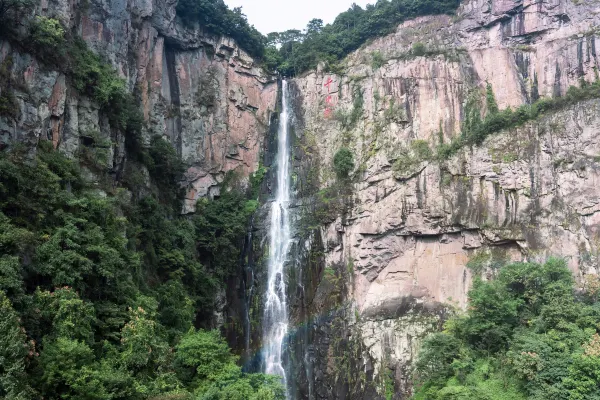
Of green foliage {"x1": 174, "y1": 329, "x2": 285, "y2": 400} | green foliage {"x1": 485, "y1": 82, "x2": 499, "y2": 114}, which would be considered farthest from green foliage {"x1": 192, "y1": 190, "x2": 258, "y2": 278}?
green foliage {"x1": 485, "y1": 82, "x2": 499, "y2": 114}

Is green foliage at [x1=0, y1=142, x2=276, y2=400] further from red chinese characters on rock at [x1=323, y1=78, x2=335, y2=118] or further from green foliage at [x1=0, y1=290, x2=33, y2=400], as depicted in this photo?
Result: red chinese characters on rock at [x1=323, y1=78, x2=335, y2=118]

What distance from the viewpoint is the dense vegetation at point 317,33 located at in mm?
27438

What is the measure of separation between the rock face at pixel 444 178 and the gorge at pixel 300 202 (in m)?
0.10

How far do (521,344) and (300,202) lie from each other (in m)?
13.0

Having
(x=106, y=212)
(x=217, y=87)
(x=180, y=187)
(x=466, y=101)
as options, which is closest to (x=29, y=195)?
(x=106, y=212)

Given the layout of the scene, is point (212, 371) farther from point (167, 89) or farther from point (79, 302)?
point (167, 89)

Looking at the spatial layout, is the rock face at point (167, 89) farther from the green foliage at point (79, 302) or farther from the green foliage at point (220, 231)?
the green foliage at point (79, 302)

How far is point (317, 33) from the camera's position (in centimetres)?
3209

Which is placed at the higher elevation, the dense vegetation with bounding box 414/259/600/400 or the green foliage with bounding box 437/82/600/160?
the green foliage with bounding box 437/82/600/160

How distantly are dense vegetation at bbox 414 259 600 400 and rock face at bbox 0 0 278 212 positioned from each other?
1339 centimetres

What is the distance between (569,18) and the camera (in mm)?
23844

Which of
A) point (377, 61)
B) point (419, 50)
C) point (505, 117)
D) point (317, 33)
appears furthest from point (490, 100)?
point (317, 33)

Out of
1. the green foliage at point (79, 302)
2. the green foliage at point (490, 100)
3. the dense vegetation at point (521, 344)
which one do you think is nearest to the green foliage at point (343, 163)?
the green foliage at point (490, 100)

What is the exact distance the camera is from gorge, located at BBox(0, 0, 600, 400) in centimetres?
1366
